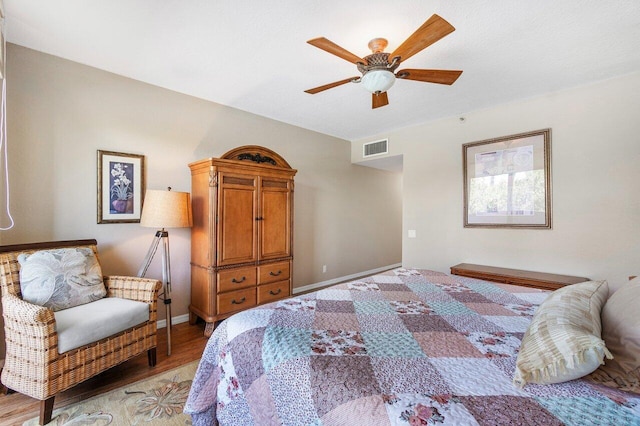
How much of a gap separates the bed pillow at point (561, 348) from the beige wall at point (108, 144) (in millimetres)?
3126

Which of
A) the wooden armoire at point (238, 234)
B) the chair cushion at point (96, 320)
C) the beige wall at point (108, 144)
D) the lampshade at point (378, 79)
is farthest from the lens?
the wooden armoire at point (238, 234)

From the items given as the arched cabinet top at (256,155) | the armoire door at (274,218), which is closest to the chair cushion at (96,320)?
the armoire door at (274,218)

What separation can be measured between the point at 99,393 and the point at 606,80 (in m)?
5.11

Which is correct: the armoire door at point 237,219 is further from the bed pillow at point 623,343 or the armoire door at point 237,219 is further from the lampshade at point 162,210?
the bed pillow at point 623,343

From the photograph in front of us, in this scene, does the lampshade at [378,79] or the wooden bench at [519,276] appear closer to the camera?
the lampshade at [378,79]

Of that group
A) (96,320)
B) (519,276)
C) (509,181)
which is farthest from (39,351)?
(509,181)

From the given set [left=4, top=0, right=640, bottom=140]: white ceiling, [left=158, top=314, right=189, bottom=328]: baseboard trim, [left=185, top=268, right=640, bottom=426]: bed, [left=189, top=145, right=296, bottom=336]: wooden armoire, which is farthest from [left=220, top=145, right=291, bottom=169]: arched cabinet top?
[left=185, top=268, right=640, bottom=426]: bed

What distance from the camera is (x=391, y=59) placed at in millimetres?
1855

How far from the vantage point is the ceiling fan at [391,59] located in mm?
1583

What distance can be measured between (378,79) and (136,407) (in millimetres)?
2710

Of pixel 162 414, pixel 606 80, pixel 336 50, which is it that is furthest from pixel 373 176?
pixel 162 414

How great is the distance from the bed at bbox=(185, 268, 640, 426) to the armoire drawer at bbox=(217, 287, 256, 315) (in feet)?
4.54

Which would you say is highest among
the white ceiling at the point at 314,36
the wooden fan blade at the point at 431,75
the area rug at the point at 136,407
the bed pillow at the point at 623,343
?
the white ceiling at the point at 314,36

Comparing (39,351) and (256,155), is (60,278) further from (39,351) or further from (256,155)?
(256,155)
